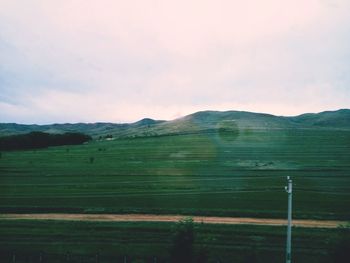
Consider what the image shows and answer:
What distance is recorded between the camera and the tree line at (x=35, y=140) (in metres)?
171

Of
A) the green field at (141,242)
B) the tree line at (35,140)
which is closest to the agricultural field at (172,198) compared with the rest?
the green field at (141,242)

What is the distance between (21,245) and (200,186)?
1757 inches

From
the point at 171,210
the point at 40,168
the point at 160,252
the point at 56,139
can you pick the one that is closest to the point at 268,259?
the point at 160,252

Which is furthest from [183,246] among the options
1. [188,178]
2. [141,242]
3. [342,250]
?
[188,178]

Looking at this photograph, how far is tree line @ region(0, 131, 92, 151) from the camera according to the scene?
17088cm

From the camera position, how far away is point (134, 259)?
123ft

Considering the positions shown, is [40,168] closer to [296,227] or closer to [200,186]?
[200,186]

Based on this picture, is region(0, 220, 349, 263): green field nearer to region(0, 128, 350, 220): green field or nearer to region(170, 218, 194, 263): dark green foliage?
region(170, 218, 194, 263): dark green foliage

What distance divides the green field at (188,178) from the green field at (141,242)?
9.34m

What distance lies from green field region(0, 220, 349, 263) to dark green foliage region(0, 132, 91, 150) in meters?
131

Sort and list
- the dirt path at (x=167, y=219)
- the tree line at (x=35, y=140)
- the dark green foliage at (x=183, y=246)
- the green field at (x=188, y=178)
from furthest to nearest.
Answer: the tree line at (x=35, y=140)
the green field at (x=188, y=178)
the dirt path at (x=167, y=219)
the dark green foliage at (x=183, y=246)

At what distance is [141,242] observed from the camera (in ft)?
137

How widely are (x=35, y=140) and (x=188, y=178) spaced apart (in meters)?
106

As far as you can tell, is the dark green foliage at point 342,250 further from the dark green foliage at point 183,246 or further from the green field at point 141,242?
the dark green foliage at point 183,246
